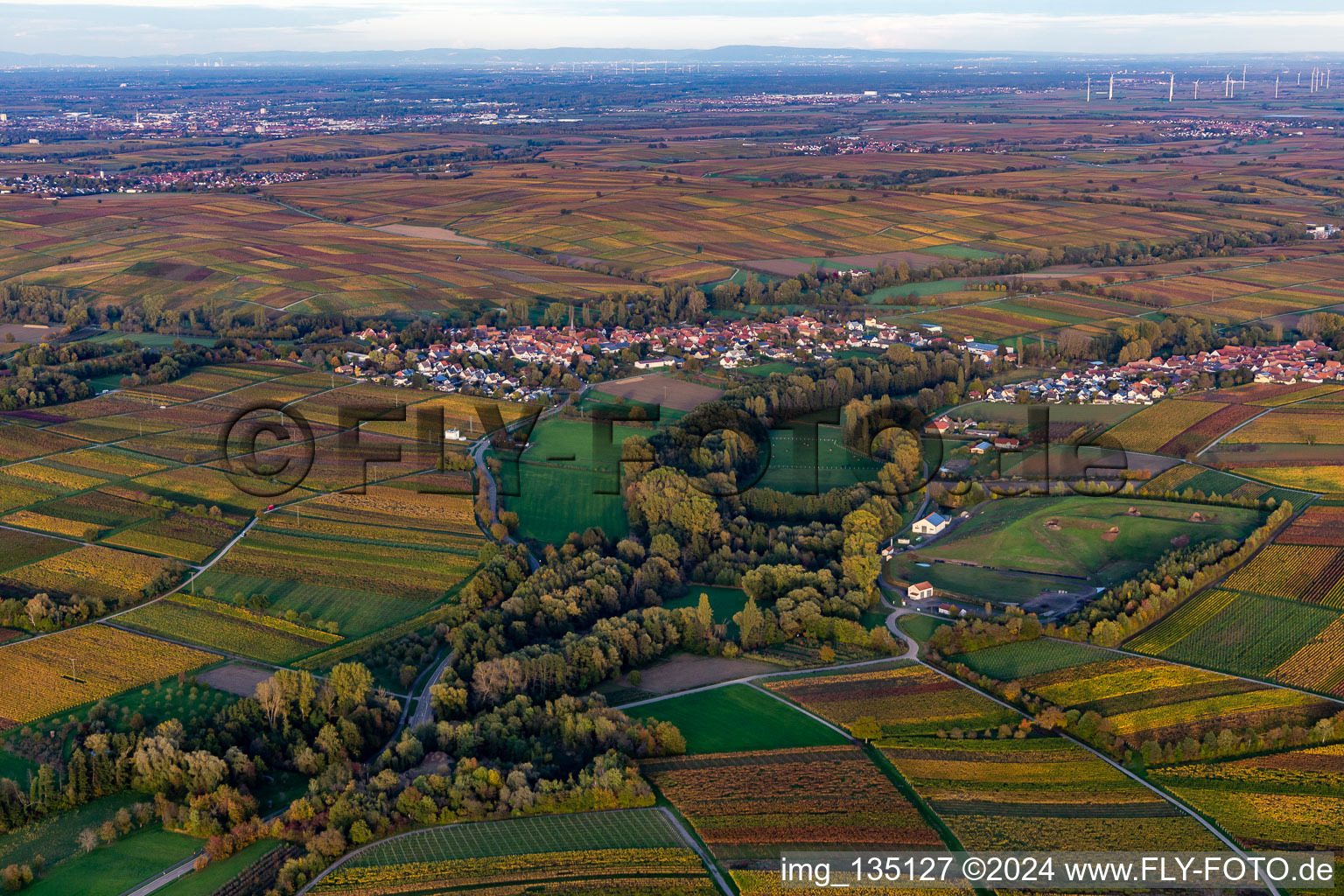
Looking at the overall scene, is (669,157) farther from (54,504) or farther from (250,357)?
(54,504)

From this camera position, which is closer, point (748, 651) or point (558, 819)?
point (558, 819)

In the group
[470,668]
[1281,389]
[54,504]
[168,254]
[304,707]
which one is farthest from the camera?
[168,254]

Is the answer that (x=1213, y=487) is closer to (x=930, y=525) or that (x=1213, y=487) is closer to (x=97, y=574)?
(x=930, y=525)

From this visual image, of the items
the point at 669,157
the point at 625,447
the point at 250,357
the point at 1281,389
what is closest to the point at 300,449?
the point at 625,447

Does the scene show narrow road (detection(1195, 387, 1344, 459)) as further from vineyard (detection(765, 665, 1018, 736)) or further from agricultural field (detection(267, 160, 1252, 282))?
agricultural field (detection(267, 160, 1252, 282))

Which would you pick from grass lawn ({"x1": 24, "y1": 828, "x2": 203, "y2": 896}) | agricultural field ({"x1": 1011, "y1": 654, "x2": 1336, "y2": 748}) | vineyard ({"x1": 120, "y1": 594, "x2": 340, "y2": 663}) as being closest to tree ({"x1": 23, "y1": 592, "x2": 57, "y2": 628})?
vineyard ({"x1": 120, "y1": 594, "x2": 340, "y2": 663})

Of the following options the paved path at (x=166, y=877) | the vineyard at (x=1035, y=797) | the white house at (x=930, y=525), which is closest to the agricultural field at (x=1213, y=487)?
the white house at (x=930, y=525)

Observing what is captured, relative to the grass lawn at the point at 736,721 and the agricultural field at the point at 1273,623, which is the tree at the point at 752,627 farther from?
the agricultural field at the point at 1273,623
